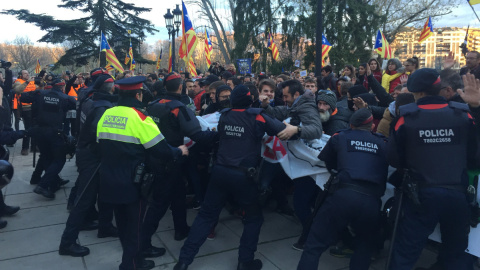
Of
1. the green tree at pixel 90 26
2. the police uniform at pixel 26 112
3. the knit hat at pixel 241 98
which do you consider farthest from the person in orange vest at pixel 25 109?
the green tree at pixel 90 26

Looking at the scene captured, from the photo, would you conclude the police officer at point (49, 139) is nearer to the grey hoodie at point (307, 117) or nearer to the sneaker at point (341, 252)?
the grey hoodie at point (307, 117)

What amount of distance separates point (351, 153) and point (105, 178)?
2355 millimetres

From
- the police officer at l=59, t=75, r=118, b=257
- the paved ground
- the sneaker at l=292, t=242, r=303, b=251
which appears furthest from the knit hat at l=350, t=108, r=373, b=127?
the police officer at l=59, t=75, r=118, b=257

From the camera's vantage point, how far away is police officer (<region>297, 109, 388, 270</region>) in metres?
3.32

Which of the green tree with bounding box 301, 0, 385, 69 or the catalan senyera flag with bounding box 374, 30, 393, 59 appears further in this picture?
the green tree with bounding box 301, 0, 385, 69

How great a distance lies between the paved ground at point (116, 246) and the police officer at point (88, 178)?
142 millimetres

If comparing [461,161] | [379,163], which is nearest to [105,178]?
[379,163]

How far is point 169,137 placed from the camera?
4.36 m

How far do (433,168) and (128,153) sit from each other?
8.90 feet

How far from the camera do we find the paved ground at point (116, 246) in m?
4.27

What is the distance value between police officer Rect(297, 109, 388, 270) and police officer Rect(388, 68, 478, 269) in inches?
7.6

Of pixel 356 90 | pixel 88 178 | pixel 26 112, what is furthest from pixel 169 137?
pixel 26 112

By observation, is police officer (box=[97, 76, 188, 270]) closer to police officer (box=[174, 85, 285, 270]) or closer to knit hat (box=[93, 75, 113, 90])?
police officer (box=[174, 85, 285, 270])

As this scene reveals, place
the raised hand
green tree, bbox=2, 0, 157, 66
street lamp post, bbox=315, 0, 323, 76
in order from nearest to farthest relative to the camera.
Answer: the raised hand
street lamp post, bbox=315, 0, 323, 76
green tree, bbox=2, 0, 157, 66
